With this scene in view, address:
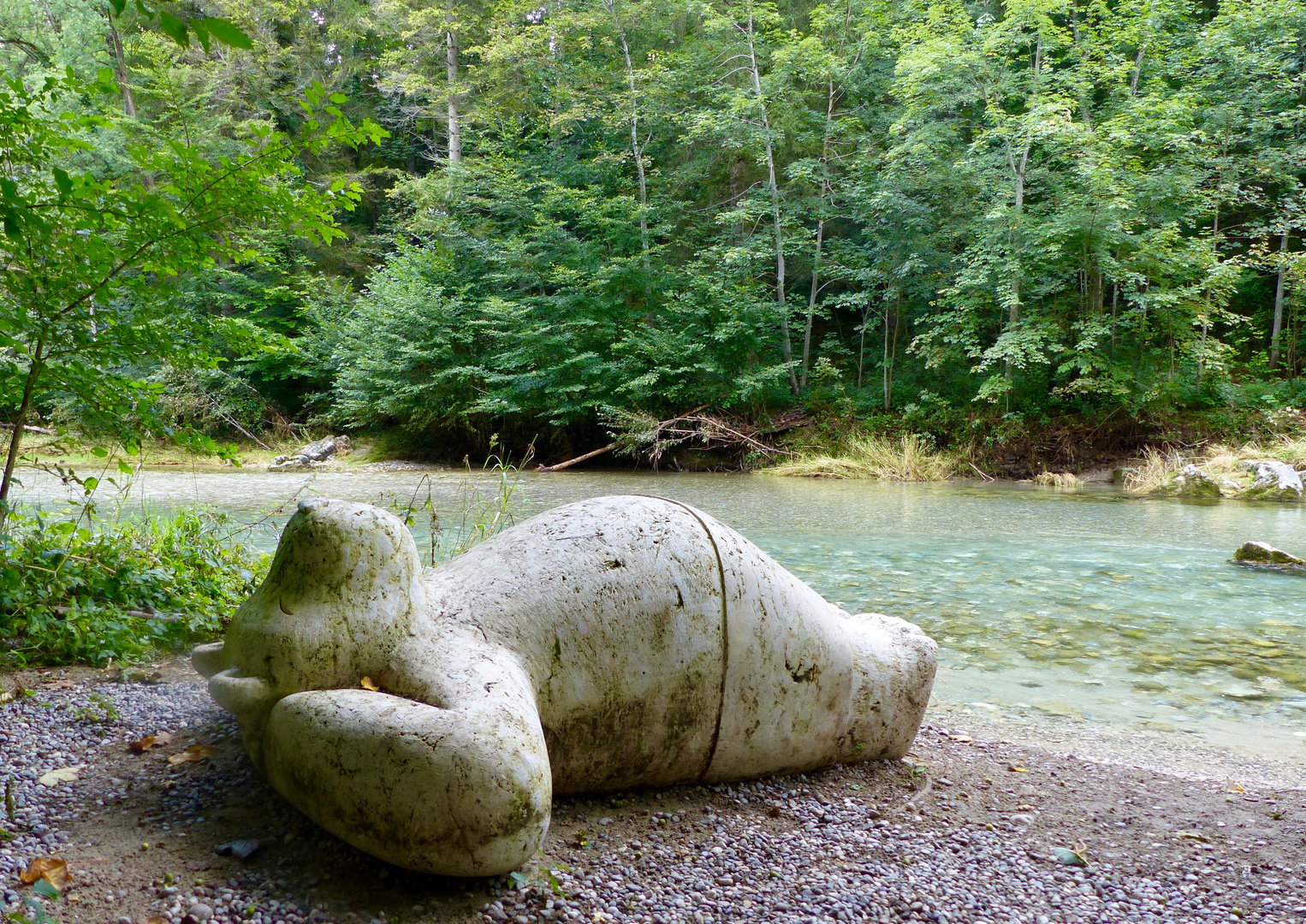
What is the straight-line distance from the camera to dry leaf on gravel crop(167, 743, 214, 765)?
2.33m

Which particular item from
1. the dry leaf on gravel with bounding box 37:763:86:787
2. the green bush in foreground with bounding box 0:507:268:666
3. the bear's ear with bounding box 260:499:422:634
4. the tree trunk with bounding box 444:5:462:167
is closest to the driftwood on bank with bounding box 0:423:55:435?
the green bush in foreground with bounding box 0:507:268:666

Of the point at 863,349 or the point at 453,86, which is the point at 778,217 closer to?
the point at 863,349

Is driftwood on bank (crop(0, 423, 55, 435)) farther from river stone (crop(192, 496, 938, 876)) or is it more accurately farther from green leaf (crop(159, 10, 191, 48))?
green leaf (crop(159, 10, 191, 48))

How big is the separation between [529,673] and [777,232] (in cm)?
1866

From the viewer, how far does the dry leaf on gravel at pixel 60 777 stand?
2.13 metres

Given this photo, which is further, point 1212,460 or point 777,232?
point 777,232

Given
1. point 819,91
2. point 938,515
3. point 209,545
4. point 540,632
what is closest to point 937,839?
point 540,632

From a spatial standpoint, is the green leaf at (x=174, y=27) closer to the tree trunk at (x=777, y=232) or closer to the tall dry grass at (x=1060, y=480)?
the tall dry grass at (x=1060, y=480)

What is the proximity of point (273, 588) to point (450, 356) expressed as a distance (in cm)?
1806

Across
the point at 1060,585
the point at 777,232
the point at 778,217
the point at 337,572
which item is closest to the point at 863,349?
the point at 777,232

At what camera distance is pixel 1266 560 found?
6777 millimetres

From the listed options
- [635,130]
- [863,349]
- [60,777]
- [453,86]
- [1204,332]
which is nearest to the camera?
[60,777]

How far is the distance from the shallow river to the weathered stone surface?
62 centimetres

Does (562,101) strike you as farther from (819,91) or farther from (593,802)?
(593,802)
